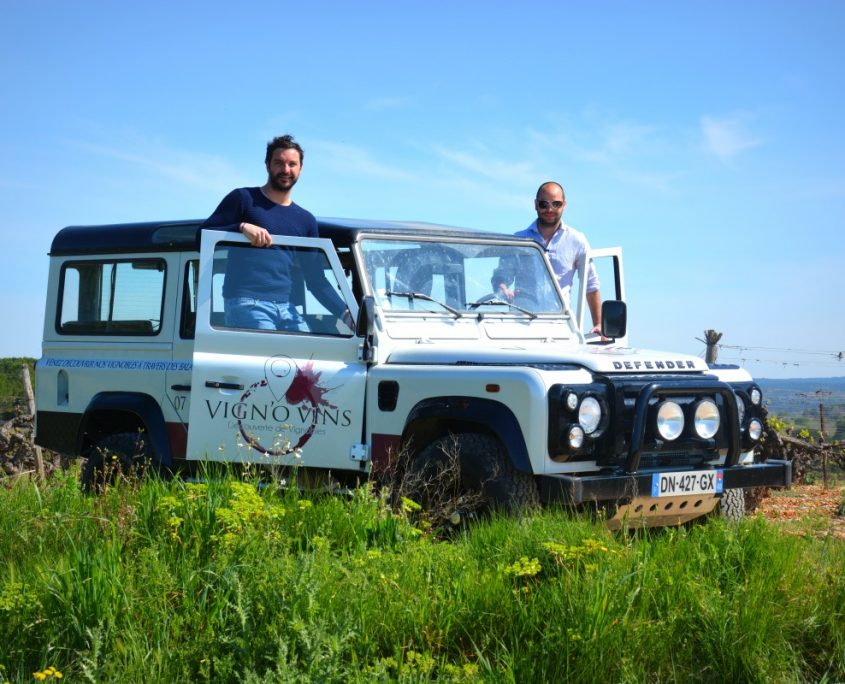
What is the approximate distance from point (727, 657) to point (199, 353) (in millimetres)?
3436

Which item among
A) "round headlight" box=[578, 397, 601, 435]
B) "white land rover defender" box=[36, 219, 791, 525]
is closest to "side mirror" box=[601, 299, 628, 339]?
"white land rover defender" box=[36, 219, 791, 525]

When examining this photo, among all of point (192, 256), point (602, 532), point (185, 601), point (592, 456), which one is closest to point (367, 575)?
point (185, 601)

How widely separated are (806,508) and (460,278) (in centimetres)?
426

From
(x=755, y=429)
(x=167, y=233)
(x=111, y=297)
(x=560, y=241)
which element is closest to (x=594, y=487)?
(x=755, y=429)

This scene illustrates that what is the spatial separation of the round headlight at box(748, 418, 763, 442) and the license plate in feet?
1.49

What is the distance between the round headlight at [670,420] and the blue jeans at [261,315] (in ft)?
6.70

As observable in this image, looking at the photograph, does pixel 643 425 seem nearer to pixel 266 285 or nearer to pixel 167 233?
pixel 266 285

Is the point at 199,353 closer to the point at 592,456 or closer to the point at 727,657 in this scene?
the point at 592,456

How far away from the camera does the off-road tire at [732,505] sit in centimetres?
613

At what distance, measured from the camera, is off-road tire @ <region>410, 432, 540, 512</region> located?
5.32 meters

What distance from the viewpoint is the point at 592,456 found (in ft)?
17.8

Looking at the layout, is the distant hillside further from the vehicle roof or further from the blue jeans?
the blue jeans

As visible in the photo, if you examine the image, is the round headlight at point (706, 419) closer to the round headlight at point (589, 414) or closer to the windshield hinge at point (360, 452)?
the round headlight at point (589, 414)

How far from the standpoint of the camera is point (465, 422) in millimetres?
5680
